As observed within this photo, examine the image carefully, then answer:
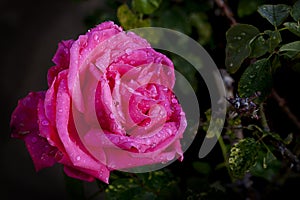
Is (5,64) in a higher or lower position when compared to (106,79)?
lower

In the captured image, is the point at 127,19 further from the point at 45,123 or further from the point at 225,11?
the point at 45,123

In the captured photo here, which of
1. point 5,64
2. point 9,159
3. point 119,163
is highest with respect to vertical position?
point 119,163

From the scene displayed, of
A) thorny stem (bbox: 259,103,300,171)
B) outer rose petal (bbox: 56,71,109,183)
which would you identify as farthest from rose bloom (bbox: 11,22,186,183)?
thorny stem (bbox: 259,103,300,171)

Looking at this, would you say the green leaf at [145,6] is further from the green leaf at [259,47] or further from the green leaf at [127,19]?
the green leaf at [259,47]

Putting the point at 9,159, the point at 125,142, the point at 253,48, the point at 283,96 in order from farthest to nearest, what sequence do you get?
the point at 9,159
the point at 283,96
the point at 253,48
the point at 125,142

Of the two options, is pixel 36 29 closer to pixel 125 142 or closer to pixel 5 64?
pixel 5 64

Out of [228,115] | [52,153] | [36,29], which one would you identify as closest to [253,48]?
[228,115]

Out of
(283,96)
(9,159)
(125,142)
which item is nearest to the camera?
(125,142)

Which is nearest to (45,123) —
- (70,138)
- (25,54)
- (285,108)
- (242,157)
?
(70,138)
